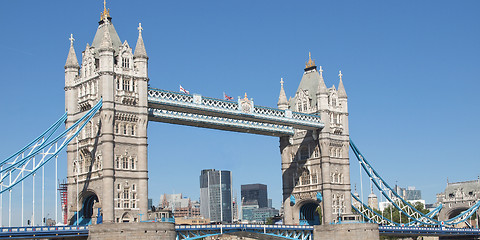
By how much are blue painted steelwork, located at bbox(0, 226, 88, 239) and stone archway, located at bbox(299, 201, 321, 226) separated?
37990 mm

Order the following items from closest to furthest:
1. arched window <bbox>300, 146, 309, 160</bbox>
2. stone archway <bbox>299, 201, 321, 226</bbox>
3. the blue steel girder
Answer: the blue steel girder → arched window <bbox>300, 146, 309, 160</bbox> → stone archway <bbox>299, 201, 321, 226</bbox>

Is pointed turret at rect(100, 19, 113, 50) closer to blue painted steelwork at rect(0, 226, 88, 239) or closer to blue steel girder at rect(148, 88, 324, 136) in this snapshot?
blue steel girder at rect(148, 88, 324, 136)

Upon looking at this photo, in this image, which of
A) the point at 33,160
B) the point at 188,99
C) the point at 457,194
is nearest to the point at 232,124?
the point at 188,99

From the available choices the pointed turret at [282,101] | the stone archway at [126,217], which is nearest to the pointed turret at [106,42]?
the stone archway at [126,217]

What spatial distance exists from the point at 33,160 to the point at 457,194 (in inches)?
3672

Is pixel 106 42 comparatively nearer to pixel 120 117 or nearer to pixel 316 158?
pixel 120 117

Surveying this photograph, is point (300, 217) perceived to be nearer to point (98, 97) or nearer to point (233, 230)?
point (233, 230)

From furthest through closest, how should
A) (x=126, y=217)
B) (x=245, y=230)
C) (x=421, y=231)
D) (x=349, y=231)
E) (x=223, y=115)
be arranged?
(x=421, y=231) → (x=349, y=231) → (x=245, y=230) → (x=223, y=115) → (x=126, y=217)

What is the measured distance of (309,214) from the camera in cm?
10025

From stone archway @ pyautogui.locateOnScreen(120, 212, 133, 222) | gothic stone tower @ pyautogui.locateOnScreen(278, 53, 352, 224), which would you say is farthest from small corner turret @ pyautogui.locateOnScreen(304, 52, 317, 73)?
stone archway @ pyautogui.locateOnScreen(120, 212, 133, 222)

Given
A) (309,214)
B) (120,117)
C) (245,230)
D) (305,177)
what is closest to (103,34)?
(120,117)

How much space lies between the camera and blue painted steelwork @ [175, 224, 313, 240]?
3012 inches

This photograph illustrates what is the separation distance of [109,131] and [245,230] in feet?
75.6

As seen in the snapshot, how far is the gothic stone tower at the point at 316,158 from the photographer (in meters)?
94.2
